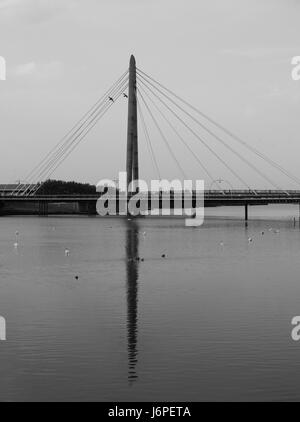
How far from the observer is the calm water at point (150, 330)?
21516 millimetres

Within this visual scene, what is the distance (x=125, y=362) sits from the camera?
78.7ft

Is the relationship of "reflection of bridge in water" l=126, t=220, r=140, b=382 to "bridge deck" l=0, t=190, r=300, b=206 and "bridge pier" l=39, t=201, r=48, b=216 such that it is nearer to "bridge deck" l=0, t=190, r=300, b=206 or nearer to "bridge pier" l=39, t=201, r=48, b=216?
"bridge deck" l=0, t=190, r=300, b=206

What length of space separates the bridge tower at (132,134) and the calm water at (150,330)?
70162mm

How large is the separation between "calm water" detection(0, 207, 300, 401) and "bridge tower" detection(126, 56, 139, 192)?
7016cm

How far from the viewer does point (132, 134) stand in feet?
433

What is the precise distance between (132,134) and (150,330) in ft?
341

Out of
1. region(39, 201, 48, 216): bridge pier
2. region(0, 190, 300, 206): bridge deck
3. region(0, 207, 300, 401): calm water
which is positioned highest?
region(39, 201, 48, 216): bridge pier

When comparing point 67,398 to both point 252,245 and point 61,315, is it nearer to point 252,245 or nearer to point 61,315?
point 61,315

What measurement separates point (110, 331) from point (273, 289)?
1440cm

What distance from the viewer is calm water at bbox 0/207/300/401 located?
21516 millimetres

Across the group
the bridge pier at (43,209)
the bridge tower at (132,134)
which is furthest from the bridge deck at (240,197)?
the bridge pier at (43,209)

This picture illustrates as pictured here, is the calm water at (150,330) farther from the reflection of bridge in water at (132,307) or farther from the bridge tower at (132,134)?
the bridge tower at (132,134)

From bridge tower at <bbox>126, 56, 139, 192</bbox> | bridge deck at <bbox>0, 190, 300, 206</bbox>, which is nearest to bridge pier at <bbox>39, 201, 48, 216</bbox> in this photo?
bridge deck at <bbox>0, 190, 300, 206</bbox>
